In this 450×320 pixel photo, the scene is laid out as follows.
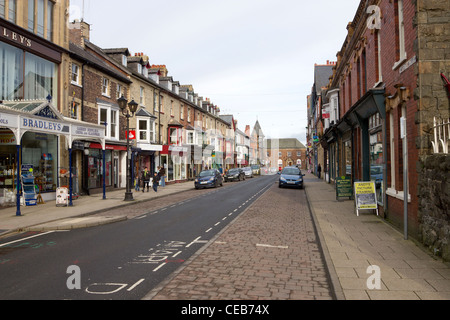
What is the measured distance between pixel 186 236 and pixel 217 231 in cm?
109

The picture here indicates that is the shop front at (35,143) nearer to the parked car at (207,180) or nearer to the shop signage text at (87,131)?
the shop signage text at (87,131)

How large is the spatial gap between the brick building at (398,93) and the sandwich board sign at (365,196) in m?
0.26

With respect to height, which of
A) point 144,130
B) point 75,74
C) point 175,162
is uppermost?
point 75,74

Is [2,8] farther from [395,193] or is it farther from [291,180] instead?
[291,180]

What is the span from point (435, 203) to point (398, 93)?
3.46 meters

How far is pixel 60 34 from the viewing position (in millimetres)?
19000

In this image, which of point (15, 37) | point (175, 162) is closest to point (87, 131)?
point (15, 37)

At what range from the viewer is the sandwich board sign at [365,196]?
11793 mm

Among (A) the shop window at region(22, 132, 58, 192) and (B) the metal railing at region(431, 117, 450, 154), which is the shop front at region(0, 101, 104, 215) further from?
(B) the metal railing at region(431, 117, 450, 154)

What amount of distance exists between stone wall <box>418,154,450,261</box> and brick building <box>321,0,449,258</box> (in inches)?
10.9

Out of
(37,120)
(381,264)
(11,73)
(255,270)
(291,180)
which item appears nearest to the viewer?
(255,270)

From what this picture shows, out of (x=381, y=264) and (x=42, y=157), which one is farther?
(x=42, y=157)

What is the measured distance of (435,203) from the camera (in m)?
6.66
